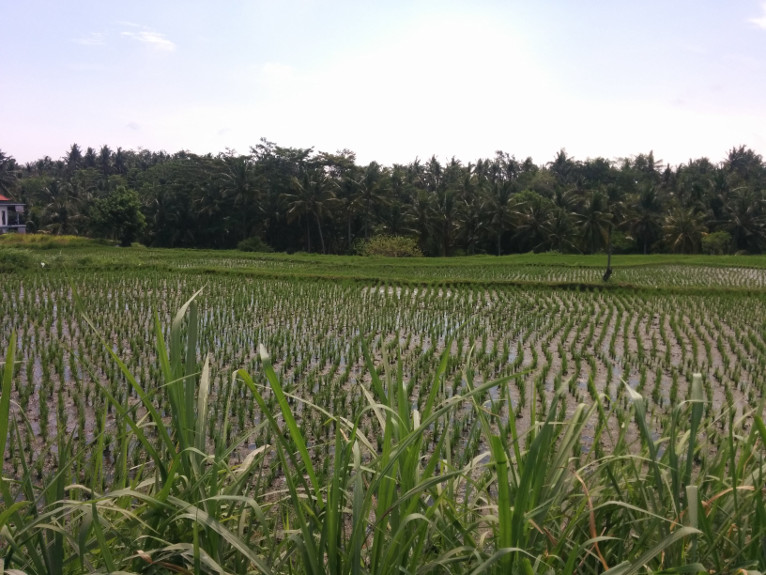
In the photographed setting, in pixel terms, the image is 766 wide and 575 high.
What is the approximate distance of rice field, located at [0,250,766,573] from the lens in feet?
5.45

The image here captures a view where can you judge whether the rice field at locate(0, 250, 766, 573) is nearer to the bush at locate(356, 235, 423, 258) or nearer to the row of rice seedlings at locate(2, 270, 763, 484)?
the row of rice seedlings at locate(2, 270, 763, 484)

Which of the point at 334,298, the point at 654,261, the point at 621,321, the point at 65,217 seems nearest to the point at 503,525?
the point at 621,321

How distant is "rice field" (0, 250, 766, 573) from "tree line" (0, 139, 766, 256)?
14820 millimetres

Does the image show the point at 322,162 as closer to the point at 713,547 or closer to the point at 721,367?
the point at 721,367

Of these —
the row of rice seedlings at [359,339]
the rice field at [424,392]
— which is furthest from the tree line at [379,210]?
the row of rice seedlings at [359,339]

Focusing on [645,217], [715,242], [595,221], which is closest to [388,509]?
[595,221]

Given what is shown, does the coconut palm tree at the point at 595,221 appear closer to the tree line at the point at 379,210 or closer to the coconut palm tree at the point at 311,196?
the tree line at the point at 379,210

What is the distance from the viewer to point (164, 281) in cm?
1475

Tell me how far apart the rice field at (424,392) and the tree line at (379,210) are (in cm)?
1482

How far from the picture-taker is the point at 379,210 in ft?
115

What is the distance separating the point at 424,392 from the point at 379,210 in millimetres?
29505

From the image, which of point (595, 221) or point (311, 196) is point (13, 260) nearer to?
point (311, 196)

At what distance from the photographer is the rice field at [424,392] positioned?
166 cm

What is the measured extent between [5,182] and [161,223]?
15958 millimetres
